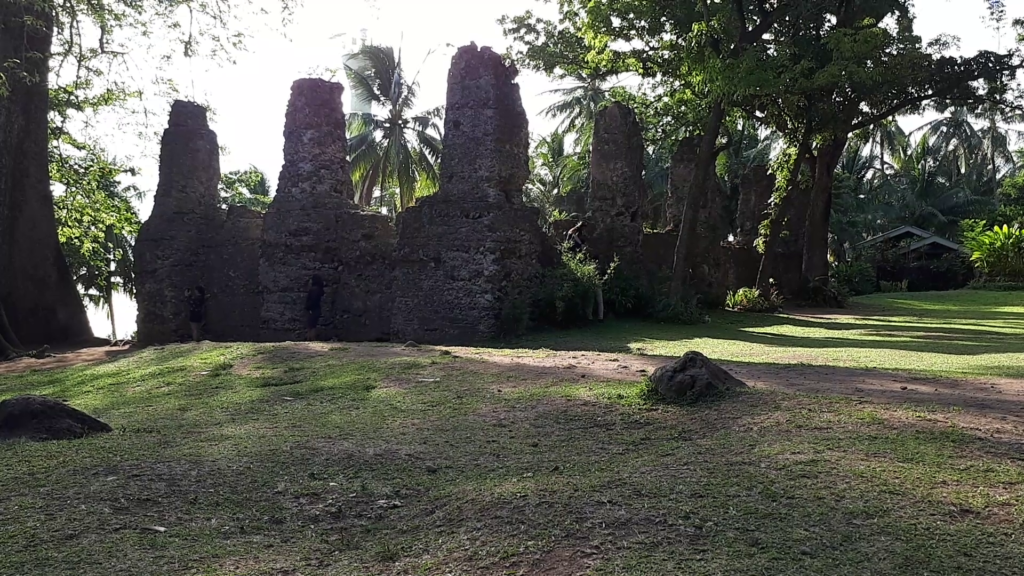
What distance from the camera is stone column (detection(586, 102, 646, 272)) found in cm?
1584

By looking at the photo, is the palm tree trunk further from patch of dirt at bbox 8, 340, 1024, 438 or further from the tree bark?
patch of dirt at bbox 8, 340, 1024, 438

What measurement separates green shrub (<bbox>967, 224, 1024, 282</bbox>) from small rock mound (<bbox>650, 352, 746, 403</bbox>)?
24.3 meters

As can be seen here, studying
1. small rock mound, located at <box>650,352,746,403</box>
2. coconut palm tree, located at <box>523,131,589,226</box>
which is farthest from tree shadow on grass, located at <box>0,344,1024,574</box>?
coconut palm tree, located at <box>523,131,589,226</box>

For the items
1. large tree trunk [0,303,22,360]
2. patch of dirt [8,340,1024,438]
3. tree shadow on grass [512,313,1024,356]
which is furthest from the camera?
large tree trunk [0,303,22,360]

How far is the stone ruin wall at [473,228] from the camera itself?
40.9ft

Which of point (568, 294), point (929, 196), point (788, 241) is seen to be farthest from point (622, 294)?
point (929, 196)

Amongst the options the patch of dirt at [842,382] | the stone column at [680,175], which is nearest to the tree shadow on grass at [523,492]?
the patch of dirt at [842,382]

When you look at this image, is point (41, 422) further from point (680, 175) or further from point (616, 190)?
point (680, 175)

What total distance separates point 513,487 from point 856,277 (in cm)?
2549

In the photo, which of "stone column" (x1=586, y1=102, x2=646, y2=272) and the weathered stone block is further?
"stone column" (x1=586, y1=102, x2=646, y2=272)

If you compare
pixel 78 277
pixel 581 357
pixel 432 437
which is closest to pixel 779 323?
pixel 581 357

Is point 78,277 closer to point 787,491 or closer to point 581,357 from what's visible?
point 581,357

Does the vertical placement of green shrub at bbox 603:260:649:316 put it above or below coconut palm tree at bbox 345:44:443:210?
below

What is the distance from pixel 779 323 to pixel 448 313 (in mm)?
6690
